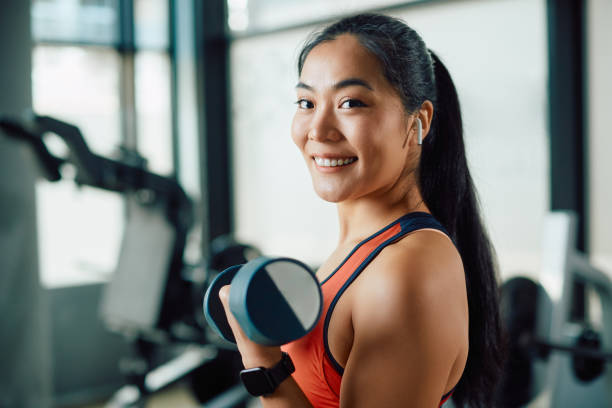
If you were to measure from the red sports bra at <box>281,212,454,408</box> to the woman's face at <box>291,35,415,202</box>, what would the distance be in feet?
0.19

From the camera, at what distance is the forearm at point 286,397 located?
0.59 meters

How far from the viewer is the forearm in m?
0.59

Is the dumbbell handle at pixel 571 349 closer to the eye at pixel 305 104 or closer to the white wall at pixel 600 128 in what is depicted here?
the white wall at pixel 600 128

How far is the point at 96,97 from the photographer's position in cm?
342

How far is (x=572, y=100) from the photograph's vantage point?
89.2 inches

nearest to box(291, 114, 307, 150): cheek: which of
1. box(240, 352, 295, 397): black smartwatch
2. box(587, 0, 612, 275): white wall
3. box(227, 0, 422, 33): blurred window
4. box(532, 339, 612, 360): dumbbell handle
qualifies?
box(240, 352, 295, 397): black smartwatch

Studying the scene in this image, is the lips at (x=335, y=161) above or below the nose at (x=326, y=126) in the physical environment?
below

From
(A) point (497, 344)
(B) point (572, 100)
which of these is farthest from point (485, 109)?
(A) point (497, 344)

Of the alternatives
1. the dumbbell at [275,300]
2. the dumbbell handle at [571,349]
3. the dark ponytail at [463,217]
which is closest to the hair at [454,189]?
the dark ponytail at [463,217]

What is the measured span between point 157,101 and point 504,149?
7.23ft

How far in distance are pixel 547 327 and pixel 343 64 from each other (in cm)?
155

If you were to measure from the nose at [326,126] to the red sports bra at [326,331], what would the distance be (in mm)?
128

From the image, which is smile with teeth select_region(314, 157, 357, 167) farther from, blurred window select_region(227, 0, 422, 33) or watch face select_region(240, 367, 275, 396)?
blurred window select_region(227, 0, 422, 33)

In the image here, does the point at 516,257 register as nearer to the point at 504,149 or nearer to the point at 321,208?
the point at 504,149
